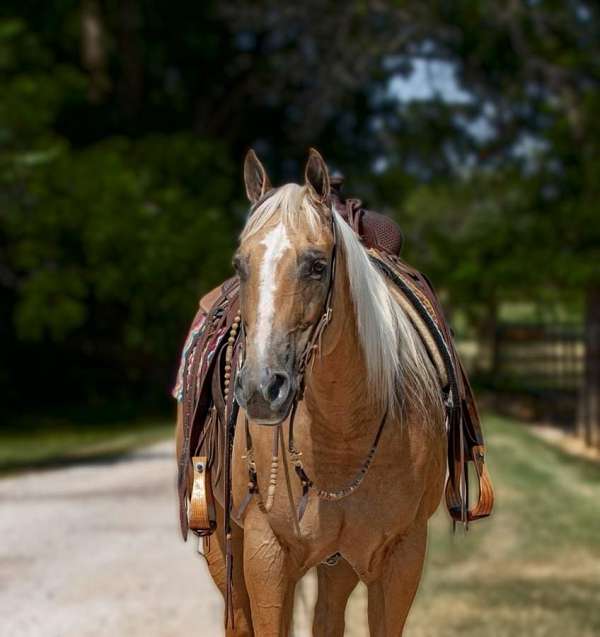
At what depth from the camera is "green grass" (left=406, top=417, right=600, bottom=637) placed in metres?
8.44

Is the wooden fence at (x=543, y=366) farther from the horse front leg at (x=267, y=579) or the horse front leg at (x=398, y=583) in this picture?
the horse front leg at (x=267, y=579)

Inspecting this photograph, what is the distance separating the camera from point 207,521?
455 centimetres

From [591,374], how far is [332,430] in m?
14.7

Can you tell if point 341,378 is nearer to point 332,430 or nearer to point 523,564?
point 332,430

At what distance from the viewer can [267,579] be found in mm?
4152

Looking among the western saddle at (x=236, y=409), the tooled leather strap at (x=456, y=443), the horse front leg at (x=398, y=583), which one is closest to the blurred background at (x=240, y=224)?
the western saddle at (x=236, y=409)

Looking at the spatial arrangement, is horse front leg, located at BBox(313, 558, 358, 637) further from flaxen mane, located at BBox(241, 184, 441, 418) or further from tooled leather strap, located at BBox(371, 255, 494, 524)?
flaxen mane, located at BBox(241, 184, 441, 418)

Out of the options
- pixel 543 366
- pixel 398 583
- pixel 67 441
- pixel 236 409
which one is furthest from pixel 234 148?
pixel 398 583

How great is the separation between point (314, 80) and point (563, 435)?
760cm

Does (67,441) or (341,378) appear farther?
(67,441)

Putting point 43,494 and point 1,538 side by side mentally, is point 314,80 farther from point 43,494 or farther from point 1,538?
point 1,538

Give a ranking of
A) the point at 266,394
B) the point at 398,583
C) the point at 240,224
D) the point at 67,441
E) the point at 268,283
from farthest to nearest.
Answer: the point at 240,224, the point at 67,441, the point at 398,583, the point at 268,283, the point at 266,394

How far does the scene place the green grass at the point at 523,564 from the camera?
332 inches

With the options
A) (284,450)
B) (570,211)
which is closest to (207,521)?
(284,450)
